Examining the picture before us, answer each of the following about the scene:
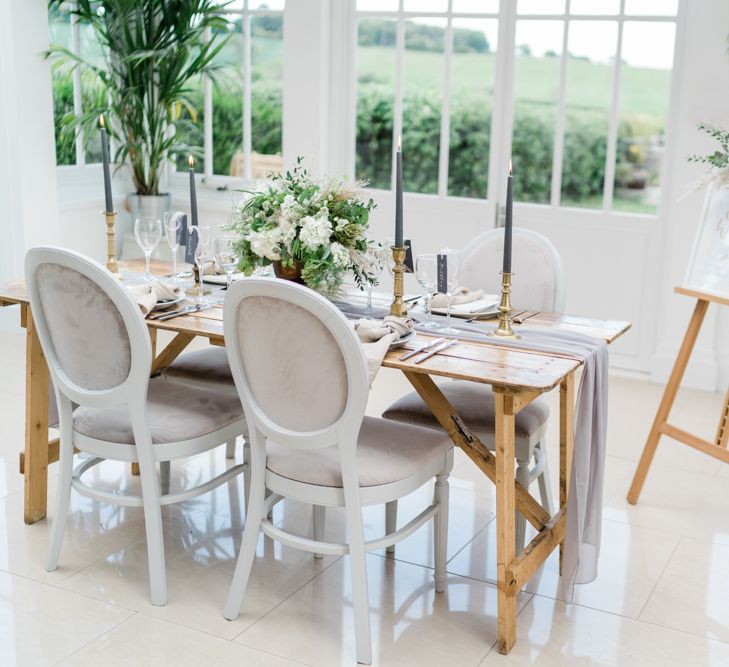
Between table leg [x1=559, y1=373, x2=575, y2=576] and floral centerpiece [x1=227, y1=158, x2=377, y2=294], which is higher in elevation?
floral centerpiece [x1=227, y1=158, x2=377, y2=294]

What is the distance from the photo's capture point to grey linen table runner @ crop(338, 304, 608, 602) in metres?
2.59

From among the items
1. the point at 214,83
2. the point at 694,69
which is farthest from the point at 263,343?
the point at 214,83

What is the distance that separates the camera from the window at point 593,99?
4.77 meters

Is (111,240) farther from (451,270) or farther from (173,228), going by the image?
(451,270)

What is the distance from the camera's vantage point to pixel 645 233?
16.1 feet

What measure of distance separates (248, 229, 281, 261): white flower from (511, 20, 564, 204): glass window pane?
8.56 feet

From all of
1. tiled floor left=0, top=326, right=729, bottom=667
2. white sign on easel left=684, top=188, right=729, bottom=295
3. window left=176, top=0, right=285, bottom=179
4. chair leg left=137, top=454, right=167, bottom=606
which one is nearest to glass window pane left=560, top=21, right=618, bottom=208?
white sign on easel left=684, top=188, right=729, bottom=295

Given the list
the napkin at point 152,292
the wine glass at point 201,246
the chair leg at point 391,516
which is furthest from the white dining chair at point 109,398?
the chair leg at point 391,516

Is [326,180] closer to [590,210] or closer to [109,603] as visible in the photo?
[109,603]

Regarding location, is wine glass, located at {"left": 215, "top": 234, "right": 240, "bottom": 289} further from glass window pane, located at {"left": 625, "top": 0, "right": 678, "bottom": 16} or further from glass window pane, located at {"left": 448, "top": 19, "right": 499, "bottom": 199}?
glass window pane, located at {"left": 625, "top": 0, "right": 678, "bottom": 16}

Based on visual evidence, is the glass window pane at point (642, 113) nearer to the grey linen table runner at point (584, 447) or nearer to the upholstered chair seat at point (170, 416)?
the grey linen table runner at point (584, 447)

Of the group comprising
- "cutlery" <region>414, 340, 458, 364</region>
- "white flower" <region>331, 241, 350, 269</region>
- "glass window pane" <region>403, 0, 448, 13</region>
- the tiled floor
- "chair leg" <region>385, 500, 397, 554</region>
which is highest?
"glass window pane" <region>403, 0, 448, 13</region>

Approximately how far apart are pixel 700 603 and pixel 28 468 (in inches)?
81.4

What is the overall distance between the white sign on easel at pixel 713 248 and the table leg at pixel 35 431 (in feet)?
7.15
